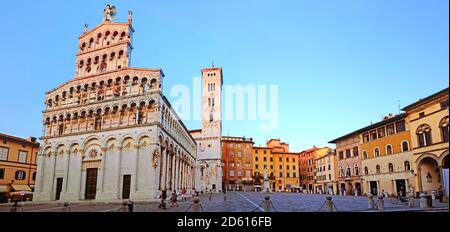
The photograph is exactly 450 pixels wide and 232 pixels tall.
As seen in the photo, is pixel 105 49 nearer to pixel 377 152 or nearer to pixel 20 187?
pixel 20 187

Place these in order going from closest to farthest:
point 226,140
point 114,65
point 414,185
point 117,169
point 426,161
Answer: point 426,161, point 117,169, point 414,185, point 114,65, point 226,140

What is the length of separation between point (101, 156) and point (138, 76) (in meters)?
8.57

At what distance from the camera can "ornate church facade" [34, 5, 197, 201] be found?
27328 millimetres

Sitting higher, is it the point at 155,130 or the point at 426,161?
the point at 155,130

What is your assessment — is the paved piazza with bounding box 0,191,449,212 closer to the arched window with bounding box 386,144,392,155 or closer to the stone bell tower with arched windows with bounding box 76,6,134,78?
the arched window with bounding box 386,144,392,155

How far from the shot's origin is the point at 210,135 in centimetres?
6588

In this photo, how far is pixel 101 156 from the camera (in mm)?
28656

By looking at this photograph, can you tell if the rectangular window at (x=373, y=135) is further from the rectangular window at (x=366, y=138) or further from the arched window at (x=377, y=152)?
the arched window at (x=377, y=152)

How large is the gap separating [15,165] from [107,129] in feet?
41.3

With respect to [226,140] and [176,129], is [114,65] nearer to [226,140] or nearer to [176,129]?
[176,129]

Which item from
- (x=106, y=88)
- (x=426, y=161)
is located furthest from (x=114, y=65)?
(x=426, y=161)

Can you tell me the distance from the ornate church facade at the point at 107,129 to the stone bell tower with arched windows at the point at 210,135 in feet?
92.7

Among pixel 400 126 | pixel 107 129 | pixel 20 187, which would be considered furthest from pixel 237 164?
→ pixel 107 129

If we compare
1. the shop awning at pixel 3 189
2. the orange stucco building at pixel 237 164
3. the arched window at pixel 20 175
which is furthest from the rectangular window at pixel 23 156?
the orange stucco building at pixel 237 164
